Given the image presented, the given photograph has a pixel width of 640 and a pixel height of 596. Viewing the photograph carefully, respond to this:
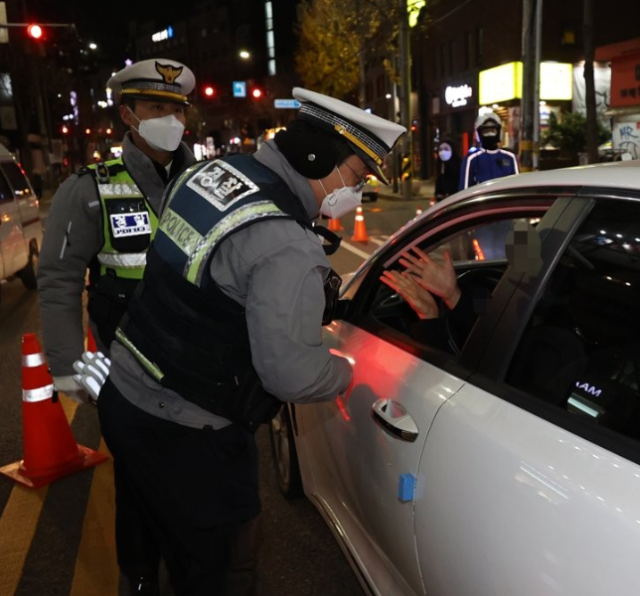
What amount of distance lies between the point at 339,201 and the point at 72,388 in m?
1.34

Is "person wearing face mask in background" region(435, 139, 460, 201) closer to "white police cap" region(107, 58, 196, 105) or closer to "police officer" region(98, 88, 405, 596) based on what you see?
"white police cap" region(107, 58, 196, 105)

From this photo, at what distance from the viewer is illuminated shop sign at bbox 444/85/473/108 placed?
2959 centimetres

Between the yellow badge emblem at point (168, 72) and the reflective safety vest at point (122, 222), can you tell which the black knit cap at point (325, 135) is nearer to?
the reflective safety vest at point (122, 222)

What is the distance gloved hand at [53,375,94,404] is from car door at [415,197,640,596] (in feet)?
4.58

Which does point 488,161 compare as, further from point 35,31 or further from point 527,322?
point 35,31

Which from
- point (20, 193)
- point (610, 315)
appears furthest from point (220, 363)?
point (20, 193)

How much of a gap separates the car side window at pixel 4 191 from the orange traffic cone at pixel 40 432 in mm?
5117

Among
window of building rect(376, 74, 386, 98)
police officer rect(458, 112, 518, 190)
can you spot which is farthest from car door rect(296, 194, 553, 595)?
window of building rect(376, 74, 386, 98)

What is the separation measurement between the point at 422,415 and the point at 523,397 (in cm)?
31

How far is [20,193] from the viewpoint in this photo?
347 inches

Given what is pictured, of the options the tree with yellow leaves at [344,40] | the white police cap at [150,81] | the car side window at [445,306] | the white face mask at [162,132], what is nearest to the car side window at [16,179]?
the white police cap at [150,81]

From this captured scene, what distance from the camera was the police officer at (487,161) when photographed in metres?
7.10

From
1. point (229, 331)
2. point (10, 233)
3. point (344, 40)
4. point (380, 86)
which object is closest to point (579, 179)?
point (229, 331)

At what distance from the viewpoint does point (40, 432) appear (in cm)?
366
